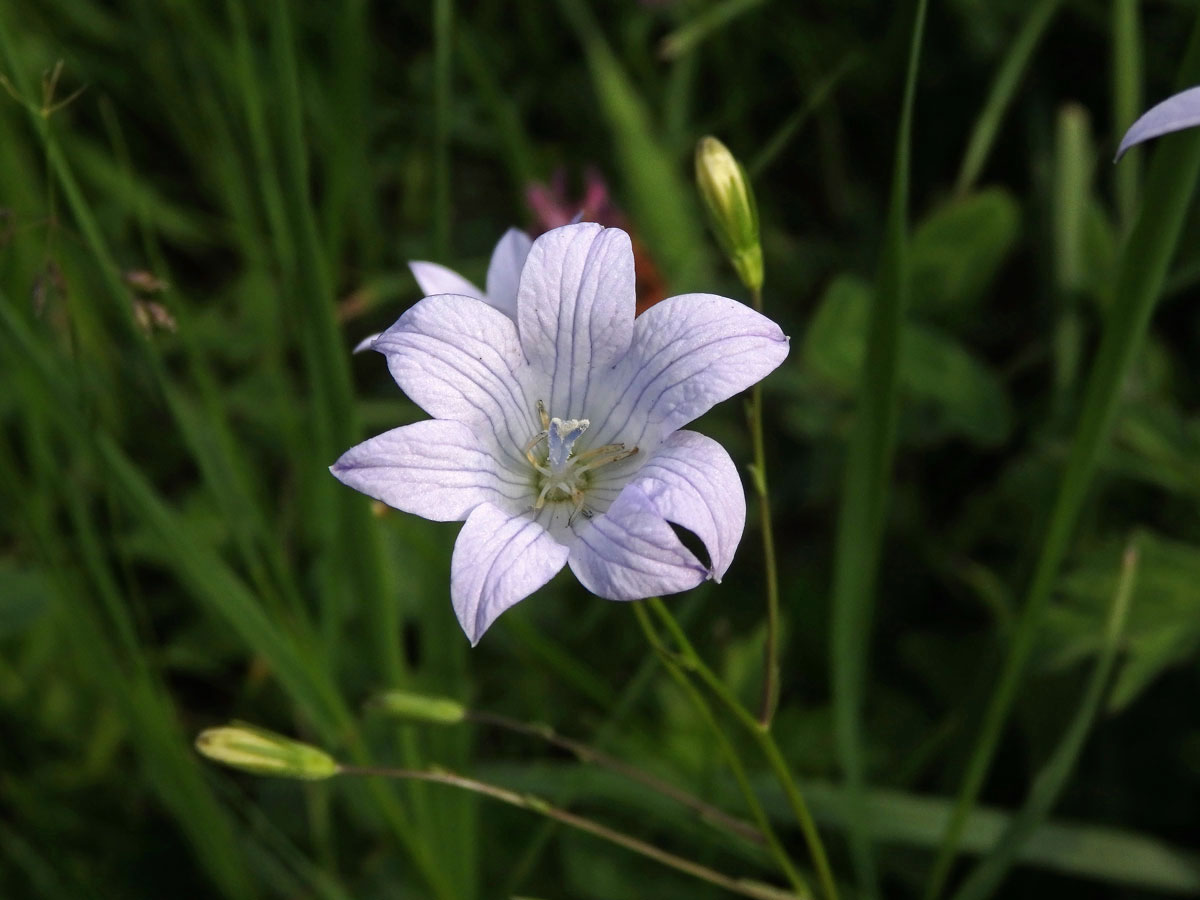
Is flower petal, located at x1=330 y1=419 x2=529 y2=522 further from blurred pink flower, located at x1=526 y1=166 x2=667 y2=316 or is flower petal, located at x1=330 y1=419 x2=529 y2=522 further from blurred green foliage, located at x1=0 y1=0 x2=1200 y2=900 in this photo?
blurred pink flower, located at x1=526 y1=166 x2=667 y2=316

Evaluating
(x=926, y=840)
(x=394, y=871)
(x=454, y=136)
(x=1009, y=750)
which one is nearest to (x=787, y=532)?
(x=1009, y=750)

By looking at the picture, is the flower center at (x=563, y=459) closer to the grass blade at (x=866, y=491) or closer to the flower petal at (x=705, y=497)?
the flower petal at (x=705, y=497)

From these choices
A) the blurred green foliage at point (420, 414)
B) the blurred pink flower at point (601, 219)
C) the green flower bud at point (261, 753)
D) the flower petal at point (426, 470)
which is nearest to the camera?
the flower petal at point (426, 470)

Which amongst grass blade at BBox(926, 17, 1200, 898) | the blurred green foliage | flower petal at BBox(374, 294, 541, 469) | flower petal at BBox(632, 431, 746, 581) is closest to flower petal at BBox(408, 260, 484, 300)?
flower petal at BBox(374, 294, 541, 469)

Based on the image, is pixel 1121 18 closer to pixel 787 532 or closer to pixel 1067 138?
pixel 1067 138

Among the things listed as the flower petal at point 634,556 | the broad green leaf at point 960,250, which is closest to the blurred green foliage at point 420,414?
the broad green leaf at point 960,250

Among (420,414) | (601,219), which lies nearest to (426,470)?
(420,414)
